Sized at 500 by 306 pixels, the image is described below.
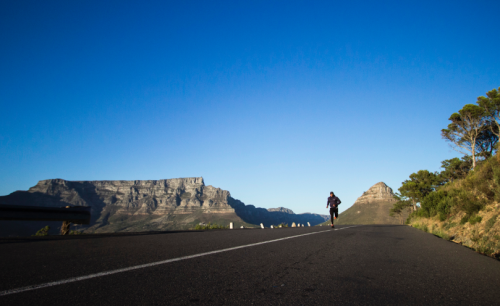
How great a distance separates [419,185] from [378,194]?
5717 inches

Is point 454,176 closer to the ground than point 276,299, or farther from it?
farther from it

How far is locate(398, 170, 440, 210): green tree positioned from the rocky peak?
13222 cm

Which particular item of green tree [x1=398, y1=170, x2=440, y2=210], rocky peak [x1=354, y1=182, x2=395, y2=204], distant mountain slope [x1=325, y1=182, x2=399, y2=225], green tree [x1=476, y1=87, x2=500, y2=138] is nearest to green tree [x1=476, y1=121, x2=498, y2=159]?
green tree [x1=476, y1=87, x2=500, y2=138]

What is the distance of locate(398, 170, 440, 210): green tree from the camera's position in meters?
52.2

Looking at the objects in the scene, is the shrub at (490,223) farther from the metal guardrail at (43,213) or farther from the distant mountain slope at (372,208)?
the distant mountain slope at (372,208)

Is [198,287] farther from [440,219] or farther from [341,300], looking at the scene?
[440,219]

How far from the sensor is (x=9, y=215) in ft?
25.8

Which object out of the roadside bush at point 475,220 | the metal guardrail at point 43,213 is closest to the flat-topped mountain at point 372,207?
the roadside bush at point 475,220

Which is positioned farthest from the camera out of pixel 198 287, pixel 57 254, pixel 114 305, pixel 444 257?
pixel 444 257

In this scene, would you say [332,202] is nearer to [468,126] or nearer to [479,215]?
[479,215]

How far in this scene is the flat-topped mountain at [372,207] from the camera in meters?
140

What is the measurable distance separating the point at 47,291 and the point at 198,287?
4.83 ft

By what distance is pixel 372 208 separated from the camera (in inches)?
6422

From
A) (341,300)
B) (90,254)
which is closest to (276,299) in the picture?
(341,300)
